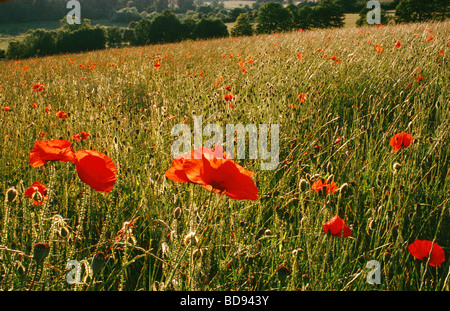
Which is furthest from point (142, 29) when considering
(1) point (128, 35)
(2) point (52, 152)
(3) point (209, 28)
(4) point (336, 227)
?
(4) point (336, 227)

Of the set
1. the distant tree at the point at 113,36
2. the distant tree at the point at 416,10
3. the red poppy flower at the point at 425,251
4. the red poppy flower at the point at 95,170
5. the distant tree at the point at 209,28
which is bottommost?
the red poppy flower at the point at 425,251

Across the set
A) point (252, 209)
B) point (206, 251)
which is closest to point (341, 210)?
point (252, 209)

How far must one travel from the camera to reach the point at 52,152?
2.94ft

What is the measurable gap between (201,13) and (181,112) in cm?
3137

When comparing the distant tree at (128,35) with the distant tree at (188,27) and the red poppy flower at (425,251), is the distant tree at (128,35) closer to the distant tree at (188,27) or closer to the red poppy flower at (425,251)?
the distant tree at (188,27)

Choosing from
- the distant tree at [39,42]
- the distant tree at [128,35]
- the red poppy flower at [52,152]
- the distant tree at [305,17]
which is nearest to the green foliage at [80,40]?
the distant tree at [39,42]

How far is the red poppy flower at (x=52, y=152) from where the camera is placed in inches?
35.4

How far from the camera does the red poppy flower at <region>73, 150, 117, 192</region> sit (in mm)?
824

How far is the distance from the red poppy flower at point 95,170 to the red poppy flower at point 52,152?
0.08 m

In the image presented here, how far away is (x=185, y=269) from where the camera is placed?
3.51 feet

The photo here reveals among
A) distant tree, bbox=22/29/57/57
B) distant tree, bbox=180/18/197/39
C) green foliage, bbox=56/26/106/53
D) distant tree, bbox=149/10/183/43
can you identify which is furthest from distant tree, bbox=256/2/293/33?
distant tree, bbox=22/29/57/57

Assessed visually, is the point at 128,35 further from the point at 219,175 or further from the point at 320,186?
the point at 219,175

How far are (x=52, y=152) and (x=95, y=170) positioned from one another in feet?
0.58
